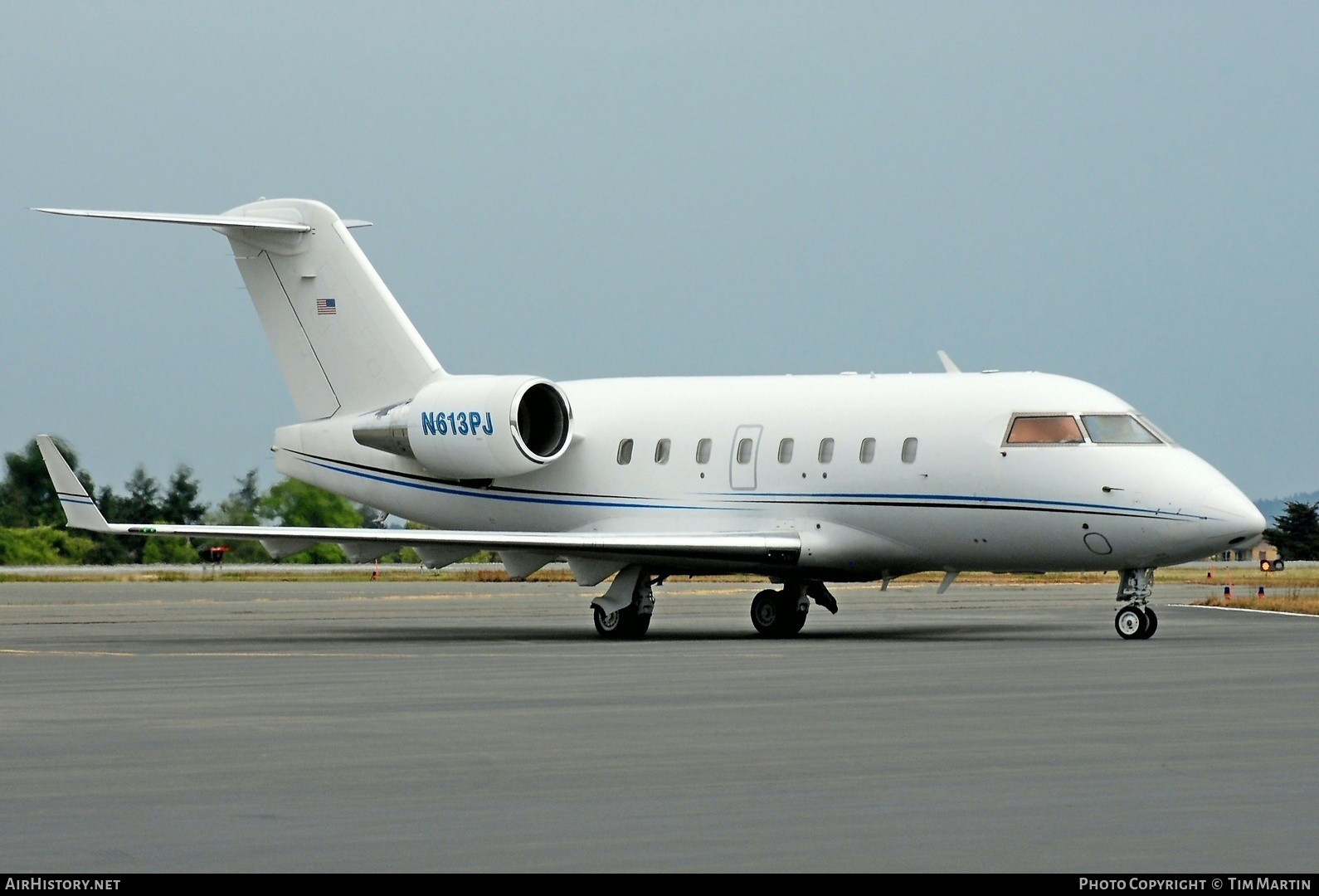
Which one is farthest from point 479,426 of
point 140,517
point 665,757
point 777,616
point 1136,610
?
point 140,517

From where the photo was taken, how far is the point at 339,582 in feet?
193

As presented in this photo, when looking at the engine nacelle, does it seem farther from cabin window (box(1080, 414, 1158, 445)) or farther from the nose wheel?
the nose wheel

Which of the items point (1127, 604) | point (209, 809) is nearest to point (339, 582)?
point (1127, 604)

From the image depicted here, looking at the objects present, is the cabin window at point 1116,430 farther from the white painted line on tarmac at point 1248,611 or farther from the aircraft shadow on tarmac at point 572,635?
the white painted line on tarmac at point 1248,611

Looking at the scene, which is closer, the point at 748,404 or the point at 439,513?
the point at 748,404

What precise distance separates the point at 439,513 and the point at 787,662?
11299 mm

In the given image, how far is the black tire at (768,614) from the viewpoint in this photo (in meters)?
28.1

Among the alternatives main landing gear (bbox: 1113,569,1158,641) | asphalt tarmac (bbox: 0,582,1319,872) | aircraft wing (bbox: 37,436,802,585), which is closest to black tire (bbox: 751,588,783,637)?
aircraft wing (bbox: 37,436,802,585)

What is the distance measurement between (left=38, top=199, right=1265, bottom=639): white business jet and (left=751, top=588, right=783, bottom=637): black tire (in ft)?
0.13

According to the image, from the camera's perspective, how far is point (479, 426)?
95.2ft

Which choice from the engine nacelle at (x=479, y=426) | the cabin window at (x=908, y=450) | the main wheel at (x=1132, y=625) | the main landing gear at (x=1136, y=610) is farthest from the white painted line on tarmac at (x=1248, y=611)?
the engine nacelle at (x=479, y=426)

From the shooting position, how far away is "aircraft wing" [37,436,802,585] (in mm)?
26047

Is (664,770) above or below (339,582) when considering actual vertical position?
above
